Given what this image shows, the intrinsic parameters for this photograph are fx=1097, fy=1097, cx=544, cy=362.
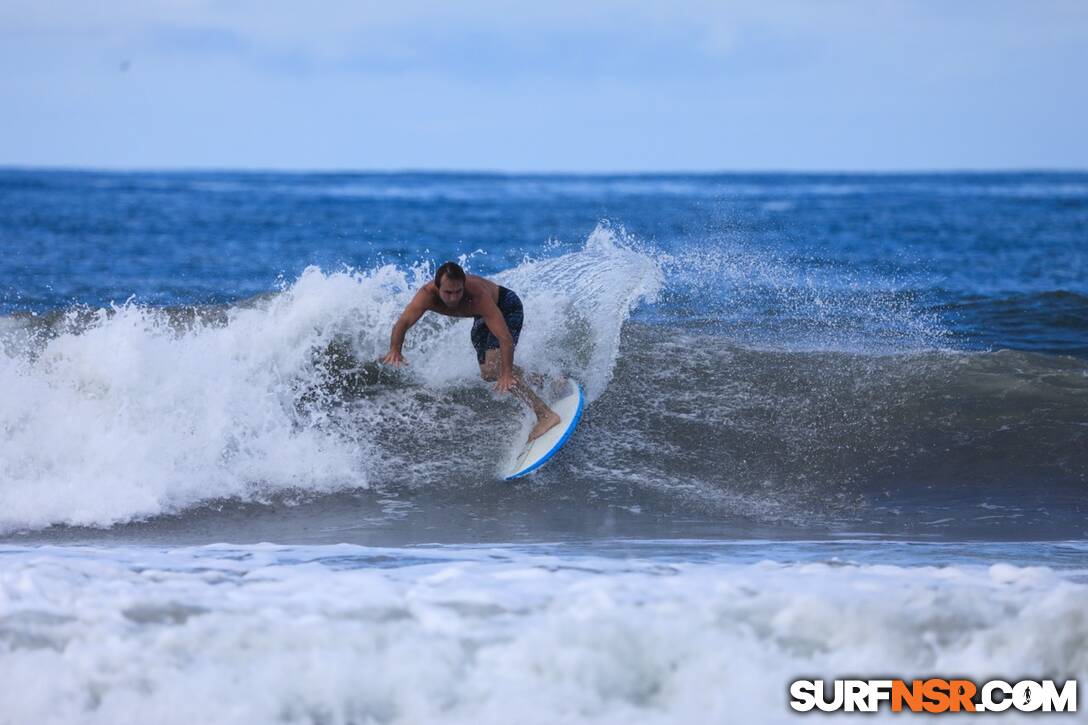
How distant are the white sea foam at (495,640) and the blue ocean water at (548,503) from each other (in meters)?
0.02

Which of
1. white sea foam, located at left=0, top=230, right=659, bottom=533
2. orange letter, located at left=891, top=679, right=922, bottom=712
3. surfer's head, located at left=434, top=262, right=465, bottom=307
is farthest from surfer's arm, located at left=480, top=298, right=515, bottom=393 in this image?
orange letter, located at left=891, top=679, right=922, bottom=712

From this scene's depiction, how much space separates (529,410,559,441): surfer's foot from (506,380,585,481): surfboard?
3cm

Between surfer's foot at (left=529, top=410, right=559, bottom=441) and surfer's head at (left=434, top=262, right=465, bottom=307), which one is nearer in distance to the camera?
surfer's head at (left=434, top=262, right=465, bottom=307)

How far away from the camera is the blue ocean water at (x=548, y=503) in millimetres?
4609

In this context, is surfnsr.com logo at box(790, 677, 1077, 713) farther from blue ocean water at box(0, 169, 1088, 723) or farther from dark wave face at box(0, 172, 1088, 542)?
dark wave face at box(0, 172, 1088, 542)

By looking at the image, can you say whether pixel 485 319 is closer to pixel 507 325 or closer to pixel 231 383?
pixel 507 325

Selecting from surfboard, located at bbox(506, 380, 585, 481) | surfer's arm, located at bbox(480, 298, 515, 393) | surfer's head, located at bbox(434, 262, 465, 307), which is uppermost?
surfer's head, located at bbox(434, 262, 465, 307)

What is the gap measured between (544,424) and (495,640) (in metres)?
3.57

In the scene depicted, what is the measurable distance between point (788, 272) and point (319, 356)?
29.8ft

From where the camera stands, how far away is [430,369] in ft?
31.6

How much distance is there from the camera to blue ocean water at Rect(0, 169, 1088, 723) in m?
4.61

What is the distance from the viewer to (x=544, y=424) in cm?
827

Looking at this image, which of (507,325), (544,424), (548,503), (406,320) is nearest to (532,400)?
(544,424)

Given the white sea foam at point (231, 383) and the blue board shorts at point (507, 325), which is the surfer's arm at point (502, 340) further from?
the white sea foam at point (231, 383)
